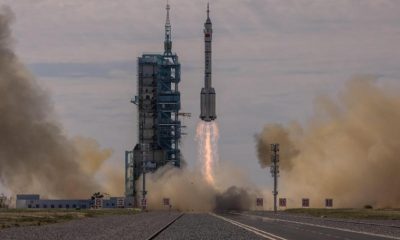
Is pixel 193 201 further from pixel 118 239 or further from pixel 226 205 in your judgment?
pixel 118 239

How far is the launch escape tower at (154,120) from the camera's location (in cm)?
17550

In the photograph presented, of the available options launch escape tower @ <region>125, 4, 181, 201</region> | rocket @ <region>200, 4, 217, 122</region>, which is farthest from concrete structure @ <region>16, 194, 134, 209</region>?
rocket @ <region>200, 4, 217, 122</region>

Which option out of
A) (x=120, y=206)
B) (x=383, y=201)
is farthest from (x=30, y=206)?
(x=383, y=201)

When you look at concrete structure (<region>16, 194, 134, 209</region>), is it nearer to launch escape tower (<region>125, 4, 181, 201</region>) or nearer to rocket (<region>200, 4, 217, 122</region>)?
launch escape tower (<region>125, 4, 181, 201</region>)

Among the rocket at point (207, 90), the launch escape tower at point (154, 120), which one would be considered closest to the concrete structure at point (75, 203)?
the launch escape tower at point (154, 120)

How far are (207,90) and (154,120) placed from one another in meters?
30.2

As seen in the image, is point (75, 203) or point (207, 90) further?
point (75, 203)

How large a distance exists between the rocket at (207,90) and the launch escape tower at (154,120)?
27008 mm

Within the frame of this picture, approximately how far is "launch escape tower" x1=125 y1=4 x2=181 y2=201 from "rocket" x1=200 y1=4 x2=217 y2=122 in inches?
1063

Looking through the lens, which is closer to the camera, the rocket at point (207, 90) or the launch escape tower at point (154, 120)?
the rocket at point (207, 90)

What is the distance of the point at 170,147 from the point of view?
178m

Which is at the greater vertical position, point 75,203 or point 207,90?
point 207,90

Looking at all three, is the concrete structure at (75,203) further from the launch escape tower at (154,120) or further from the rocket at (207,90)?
the rocket at (207,90)

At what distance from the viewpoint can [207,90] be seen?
486 feet
